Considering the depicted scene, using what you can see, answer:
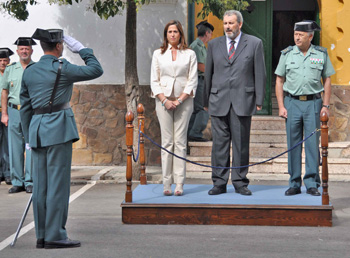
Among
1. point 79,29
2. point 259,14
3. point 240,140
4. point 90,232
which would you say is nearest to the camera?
point 90,232

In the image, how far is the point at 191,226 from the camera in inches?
295

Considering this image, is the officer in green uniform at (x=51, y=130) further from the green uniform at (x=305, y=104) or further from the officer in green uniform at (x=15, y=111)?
the officer in green uniform at (x=15, y=111)

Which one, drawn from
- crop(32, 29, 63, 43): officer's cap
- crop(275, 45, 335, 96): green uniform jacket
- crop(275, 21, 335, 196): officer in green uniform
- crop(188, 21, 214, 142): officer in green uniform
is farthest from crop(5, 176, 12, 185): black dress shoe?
crop(32, 29, 63, 43): officer's cap

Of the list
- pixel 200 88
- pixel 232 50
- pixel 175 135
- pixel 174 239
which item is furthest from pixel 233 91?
pixel 200 88

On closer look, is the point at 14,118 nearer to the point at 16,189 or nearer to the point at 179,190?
the point at 16,189

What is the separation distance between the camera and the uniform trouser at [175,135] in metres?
8.20

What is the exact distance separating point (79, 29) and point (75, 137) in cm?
669

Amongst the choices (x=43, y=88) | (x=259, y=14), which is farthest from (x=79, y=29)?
(x=43, y=88)

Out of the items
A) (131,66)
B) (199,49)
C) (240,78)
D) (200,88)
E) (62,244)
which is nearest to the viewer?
(62,244)

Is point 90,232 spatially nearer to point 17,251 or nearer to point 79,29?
point 17,251

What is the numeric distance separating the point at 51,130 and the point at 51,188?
518 mm

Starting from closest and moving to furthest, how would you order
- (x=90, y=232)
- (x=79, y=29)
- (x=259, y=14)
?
(x=90, y=232) → (x=79, y=29) → (x=259, y=14)

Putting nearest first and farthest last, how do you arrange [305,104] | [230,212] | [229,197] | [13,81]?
[230,212] < [229,197] < [305,104] < [13,81]

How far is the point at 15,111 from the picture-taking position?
10.4 m
